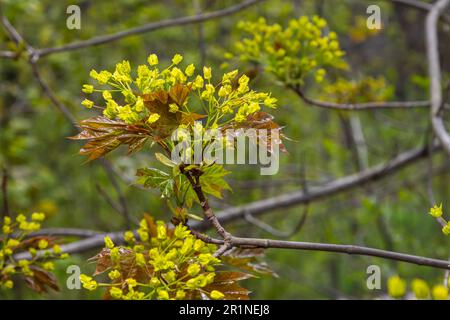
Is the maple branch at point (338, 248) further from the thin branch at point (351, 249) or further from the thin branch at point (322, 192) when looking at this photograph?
the thin branch at point (322, 192)

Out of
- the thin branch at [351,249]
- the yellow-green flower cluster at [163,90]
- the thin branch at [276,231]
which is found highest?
the yellow-green flower cluster at [163,90]

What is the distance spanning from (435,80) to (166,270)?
63.6 inches

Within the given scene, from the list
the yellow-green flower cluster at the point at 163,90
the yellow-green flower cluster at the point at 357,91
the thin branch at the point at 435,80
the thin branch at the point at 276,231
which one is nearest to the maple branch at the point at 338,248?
the yellow-green flower cluster at the point at 163,90

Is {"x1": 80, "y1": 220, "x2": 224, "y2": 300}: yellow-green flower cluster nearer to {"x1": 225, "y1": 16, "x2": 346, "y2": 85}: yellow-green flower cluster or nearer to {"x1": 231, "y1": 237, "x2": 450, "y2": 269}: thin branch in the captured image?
{"x1": 231, "y1": 237, "x2": 450, "y2": 269}: thin branch

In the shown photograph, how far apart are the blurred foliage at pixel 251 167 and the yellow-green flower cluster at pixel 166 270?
2.60m

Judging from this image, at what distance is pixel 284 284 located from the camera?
5332mm

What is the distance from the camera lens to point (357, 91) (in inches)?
113

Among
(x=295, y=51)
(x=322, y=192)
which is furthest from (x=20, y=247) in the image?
(x=322, y=192)

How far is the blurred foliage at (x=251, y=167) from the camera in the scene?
14.2ft

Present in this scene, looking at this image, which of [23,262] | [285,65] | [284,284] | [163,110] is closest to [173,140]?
[163,110]

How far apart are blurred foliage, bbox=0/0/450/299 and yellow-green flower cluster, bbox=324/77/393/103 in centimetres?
106

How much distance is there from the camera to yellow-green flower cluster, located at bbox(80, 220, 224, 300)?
3.82ft

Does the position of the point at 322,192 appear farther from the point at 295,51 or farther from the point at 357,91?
the point at 295,51
